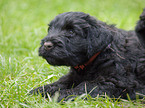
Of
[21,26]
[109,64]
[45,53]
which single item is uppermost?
[21,26]

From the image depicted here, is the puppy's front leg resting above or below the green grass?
below

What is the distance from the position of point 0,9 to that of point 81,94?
16.2 feet

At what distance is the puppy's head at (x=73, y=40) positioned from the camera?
10.8ft

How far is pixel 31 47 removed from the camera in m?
5.78

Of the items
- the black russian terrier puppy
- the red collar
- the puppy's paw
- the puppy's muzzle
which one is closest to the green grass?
the puppy's paw

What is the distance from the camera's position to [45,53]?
11.0 feet

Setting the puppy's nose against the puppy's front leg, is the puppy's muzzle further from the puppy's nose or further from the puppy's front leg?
the puppy's front leg

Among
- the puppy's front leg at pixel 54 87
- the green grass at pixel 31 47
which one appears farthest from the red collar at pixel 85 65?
the green grass at pixel 31 47

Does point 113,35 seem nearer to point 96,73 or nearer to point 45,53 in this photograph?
point 96,73

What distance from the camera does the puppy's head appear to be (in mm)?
3299

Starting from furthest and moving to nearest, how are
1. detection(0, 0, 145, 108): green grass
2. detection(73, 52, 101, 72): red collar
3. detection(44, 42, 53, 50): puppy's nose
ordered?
detection(73, 52, 101, 72): red collar
detection(44, 42, 53, 50): puppy's nose
detection(0, 0, 145, 108): green grass

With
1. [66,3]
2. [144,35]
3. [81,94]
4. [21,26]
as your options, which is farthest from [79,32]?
[66,3]

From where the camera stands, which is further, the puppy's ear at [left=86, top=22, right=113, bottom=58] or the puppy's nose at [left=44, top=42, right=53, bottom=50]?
the puppy's ear at [left=86, top=22, right=113, bottom=58]

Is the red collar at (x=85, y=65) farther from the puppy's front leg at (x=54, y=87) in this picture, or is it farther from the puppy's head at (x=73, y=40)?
the puppy's front leg at (x=54, y=87)
